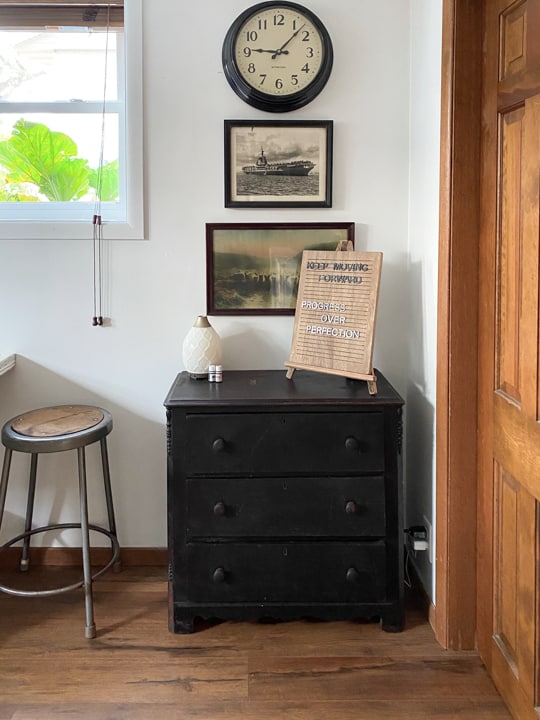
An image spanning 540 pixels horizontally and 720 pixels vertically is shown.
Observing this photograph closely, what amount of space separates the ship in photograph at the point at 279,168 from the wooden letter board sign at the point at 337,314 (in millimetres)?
333

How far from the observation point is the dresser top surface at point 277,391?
205cm

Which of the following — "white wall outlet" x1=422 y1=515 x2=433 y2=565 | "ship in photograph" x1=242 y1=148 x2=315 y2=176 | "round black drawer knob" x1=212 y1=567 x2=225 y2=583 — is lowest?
"round black drawer knob" x1=212 y1=567 x2=225 y2=583

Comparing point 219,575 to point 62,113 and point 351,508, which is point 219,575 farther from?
point 62,113

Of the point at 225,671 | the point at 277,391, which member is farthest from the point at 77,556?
the point at 277,391

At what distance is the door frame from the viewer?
1868 mm

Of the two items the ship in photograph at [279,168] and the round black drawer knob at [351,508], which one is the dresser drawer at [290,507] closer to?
the round black drawer knob at [351,508]

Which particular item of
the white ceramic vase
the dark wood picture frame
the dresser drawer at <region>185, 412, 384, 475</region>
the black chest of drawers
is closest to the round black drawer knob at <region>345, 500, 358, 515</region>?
the black chest of drawers

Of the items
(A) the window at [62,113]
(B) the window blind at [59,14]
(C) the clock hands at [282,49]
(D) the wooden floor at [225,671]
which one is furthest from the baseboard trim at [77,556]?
(B) the window blind at [59,14]

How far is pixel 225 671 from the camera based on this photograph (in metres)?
1.94

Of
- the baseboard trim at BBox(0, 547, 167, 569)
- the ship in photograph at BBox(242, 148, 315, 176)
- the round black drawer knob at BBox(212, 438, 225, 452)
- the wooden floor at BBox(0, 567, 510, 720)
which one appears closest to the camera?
the wooden floor at BBox(0, 567, 510, 720)

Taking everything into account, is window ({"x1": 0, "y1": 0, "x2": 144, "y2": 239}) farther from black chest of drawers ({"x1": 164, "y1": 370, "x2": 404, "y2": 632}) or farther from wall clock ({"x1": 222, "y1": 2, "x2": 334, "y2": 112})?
black chest of drawers ({"x1": 164, "y1": 370, "x2": 404, "y2": 632})

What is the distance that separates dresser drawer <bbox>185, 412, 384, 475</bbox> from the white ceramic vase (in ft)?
Answer: 1.02

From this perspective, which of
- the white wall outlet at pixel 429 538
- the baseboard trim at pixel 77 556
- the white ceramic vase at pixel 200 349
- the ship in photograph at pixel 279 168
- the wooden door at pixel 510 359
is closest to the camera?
the wooden door at pixel 510 359

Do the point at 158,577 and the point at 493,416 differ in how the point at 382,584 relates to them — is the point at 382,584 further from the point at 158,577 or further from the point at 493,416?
the point at 158,577
